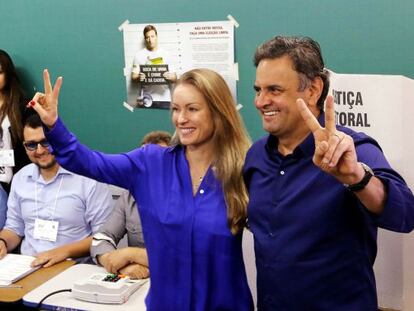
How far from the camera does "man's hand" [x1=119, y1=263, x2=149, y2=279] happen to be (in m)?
2.41

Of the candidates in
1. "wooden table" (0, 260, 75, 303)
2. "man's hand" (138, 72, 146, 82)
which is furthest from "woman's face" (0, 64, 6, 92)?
"wooden table" (0, 260, 75, 303)

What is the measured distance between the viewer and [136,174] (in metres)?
1.91

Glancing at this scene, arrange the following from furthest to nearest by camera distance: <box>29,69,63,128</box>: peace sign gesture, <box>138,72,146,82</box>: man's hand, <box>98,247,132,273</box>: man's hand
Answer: <box>138,72,146,82</box>: man's hand
<box>98,247,132,273</box>: man's hand
<box>29,69,63,128</box>: peace sign gesture

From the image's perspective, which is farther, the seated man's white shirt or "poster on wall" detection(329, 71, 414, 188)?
the seated man's white shirt

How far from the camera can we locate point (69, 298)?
2.29 m

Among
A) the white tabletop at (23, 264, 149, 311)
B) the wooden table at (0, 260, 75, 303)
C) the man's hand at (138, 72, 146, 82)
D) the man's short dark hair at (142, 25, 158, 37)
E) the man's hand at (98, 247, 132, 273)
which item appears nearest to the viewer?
the white tabletop at (23, 264, 149, 311)

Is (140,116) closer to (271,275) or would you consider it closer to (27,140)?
(27,140)

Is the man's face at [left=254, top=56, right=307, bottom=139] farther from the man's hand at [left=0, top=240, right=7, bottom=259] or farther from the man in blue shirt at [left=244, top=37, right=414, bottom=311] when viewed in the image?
the man's hand at [left=0, top=240, right=7, bottom=259]

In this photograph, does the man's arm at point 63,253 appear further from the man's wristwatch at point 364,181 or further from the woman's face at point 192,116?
the man's wristwatch at point 364,181

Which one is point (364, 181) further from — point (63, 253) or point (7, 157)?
point (7, 157)

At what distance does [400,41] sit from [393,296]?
5.08 ft

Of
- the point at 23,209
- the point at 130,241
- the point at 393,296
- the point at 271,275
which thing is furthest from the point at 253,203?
the point at 23,209

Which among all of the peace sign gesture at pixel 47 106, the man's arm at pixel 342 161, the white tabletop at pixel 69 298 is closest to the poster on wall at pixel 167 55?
the white tabletop at pixel 69 298

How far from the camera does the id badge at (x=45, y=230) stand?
2967mm
